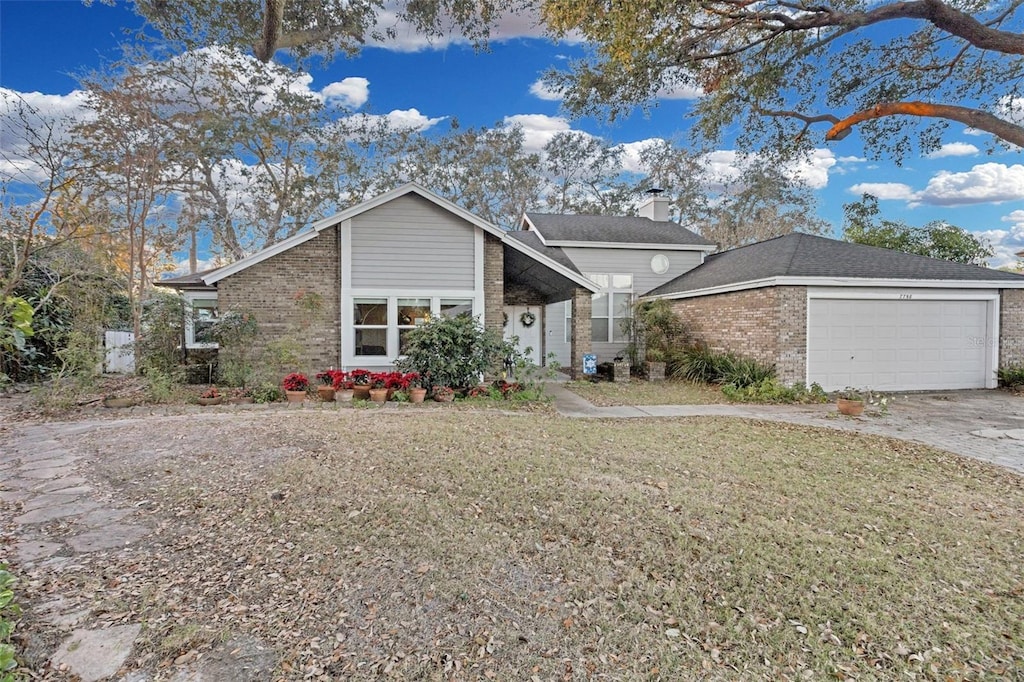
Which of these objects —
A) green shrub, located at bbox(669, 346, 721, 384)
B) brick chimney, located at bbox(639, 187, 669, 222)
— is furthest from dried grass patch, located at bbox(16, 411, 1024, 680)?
brick chimney, located at bbox(639, 187, 669, 222)

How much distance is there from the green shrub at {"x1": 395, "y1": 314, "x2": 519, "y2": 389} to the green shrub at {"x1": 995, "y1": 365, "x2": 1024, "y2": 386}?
38.6ft

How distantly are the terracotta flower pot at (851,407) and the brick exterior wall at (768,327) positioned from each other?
195 centimetres

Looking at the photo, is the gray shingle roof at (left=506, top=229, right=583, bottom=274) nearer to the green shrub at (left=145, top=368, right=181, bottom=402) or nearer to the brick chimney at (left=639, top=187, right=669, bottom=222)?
→ the brick chimney at (left=639, top=187, right=669, bottom=222)

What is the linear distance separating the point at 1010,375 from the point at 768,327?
19.9 ft

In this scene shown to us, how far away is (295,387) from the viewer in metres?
9.52

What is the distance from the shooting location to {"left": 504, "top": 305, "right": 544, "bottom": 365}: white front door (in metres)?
15.2

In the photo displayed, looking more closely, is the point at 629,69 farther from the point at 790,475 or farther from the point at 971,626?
the point at 971,626

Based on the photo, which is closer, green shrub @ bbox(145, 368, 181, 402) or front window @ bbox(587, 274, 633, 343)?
green shrub @ bbox(145, 368, 181, 402)

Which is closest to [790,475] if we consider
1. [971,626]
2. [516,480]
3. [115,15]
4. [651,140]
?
[971,626]

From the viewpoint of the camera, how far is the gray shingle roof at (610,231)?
1612cm

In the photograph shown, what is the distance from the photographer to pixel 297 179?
21.2 meters

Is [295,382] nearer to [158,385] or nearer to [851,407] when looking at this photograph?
[158,385]

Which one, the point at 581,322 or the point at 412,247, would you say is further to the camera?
the point at 581,322

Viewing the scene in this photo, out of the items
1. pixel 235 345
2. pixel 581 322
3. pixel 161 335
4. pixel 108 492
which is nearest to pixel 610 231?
pixel 581 322
